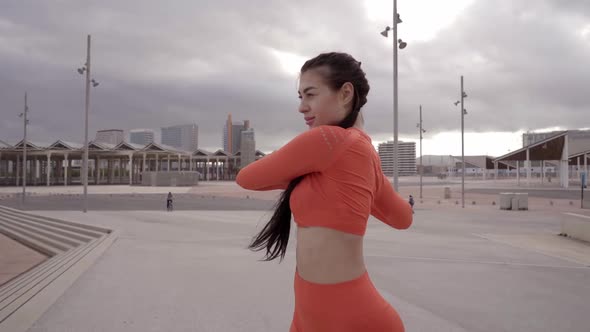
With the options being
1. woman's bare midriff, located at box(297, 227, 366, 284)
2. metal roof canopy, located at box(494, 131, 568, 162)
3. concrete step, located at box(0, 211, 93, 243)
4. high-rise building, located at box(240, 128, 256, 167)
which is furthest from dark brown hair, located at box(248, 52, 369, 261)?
metal roof canopy, located at box(494, 131, 568, 162)

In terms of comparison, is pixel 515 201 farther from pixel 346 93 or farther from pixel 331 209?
pixel 331 209

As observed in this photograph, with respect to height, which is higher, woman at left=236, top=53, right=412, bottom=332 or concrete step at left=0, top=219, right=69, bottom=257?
woman at left=236, top=53, right=412, bottom=332

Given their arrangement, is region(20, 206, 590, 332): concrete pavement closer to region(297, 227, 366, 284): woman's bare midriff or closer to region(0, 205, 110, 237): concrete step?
region(0, 205, 110, 237): concrete step

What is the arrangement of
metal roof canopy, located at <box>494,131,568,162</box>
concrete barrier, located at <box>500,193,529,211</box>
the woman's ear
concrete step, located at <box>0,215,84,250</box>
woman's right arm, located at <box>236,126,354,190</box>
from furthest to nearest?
metal roof canopy, located at <box>494,131,568,162</box> < concrete barrier, located at <box>500,193,529,211</box> < concrete step, located at <box>0,215,84,250</box> < the woman's ear < woman's right arm, located at <box>236,126,354,190</box>

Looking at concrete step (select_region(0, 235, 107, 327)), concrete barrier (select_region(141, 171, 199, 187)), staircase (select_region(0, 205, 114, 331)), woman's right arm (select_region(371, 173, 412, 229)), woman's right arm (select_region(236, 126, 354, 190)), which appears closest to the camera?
woman's right arm (select_region(236, 126, 354, 190))

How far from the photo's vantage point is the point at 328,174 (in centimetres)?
131

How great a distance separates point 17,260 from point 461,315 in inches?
397

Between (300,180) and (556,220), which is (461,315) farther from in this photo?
(556,220)

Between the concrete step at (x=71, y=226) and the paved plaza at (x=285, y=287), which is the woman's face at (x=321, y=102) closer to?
the paved plaza at (x=285, y=287)

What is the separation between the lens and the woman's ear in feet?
4.73

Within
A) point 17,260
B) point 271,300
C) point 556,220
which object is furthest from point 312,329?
point 556,220

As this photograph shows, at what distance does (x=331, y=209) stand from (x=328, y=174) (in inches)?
4.5

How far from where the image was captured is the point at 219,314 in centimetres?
432

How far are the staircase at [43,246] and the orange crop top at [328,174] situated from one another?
3910 mm
